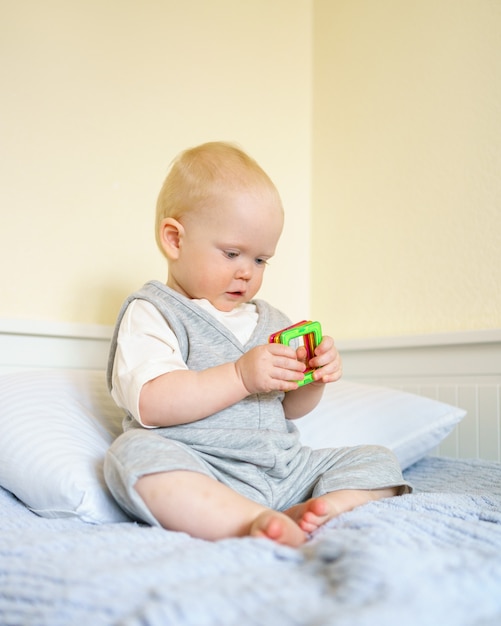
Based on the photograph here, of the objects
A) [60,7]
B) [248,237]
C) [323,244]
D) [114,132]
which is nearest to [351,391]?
[248,237]

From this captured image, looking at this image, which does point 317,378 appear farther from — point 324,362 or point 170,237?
point 170,237

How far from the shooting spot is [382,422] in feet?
4.08

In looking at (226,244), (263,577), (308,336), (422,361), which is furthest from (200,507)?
(422,361)

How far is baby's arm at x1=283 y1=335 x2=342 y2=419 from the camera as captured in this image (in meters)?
0.96

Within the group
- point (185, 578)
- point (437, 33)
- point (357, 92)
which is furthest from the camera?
point (357, 92)

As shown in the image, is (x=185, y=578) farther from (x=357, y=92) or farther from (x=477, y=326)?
(x=357, y=92)

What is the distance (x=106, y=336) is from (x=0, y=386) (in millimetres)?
346

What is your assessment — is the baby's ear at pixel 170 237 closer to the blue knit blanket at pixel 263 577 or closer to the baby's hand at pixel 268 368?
the baby's hand at pixel 268 368

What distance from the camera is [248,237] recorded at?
1025mm

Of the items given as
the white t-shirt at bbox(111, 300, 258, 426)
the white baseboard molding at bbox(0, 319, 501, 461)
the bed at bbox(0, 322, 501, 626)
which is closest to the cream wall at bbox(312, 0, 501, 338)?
the white baseboard molding at bbox(0, 319, 501, 461)

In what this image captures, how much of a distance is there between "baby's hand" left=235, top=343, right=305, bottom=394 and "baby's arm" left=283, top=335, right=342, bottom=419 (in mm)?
55

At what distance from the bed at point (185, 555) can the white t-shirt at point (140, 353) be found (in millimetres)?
103

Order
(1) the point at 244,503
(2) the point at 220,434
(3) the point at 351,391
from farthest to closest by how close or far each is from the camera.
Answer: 1. (3) the point at 351,391
2. (2) the point at 220,434
3. (1) the point at 244,503

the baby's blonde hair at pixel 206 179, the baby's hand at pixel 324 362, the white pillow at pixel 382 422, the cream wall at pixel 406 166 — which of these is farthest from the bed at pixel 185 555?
the cream wall at pixel 406 166
